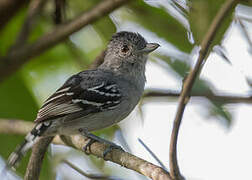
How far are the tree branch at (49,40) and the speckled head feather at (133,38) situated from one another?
145 centimetres

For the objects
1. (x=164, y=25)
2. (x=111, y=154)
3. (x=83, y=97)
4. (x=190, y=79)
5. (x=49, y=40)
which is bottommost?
(x=111, y=154)

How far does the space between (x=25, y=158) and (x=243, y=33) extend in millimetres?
2485

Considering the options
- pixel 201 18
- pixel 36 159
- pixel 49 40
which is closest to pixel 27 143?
pixel 36 159

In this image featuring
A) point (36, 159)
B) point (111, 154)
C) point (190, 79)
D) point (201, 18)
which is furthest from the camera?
point (36, 159)

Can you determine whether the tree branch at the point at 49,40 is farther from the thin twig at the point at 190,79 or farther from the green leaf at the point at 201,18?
the thin twig at the point at 190,79

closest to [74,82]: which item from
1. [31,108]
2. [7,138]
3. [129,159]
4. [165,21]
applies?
[31,108]

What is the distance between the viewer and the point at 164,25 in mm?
4723

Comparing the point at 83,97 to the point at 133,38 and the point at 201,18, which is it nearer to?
the point at 133,38

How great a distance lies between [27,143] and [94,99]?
86 cm

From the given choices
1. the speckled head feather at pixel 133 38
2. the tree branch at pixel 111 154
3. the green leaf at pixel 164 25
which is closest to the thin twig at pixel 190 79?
the tree branch at pixel 111 154

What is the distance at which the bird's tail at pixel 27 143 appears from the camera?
4600mm

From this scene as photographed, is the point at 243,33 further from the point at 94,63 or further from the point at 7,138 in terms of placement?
the point at 7,138

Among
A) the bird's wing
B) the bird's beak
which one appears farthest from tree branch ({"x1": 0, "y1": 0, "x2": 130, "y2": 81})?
the bird's beak

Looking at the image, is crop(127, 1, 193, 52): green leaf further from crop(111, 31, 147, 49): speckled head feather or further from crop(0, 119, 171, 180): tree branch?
crop(0, 119, 171, 180): tree branch
